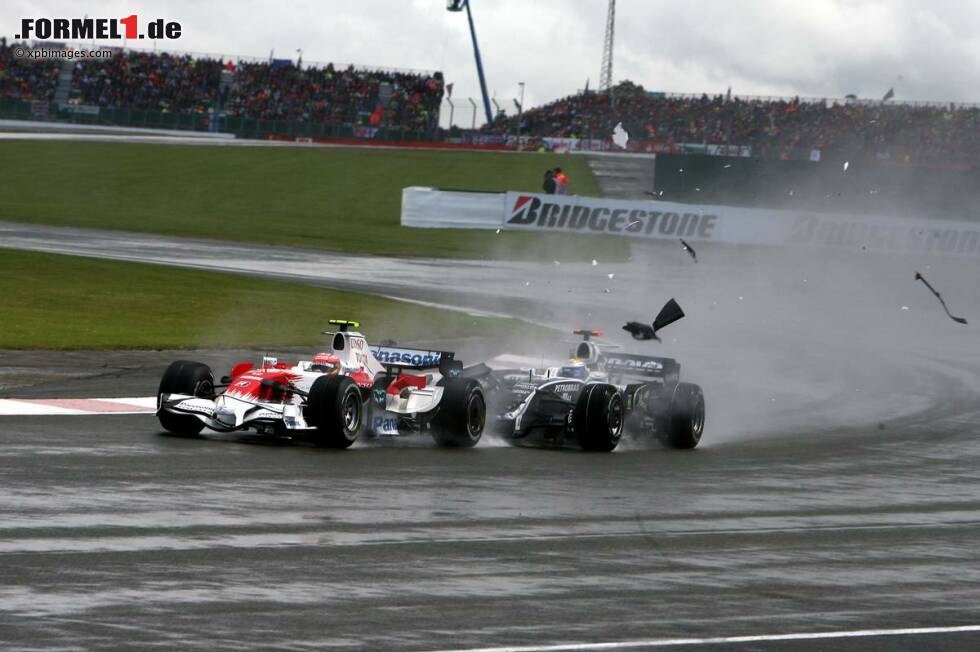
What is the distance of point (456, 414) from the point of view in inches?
529

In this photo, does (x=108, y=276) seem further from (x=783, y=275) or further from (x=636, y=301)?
(x=783, y=275)

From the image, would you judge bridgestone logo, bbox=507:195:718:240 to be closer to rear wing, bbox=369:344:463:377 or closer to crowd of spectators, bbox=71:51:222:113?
rear wing, bbox=369:344:463:377

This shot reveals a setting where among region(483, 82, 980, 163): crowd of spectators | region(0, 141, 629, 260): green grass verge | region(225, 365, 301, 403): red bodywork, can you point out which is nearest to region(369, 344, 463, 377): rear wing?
region(225, 365, 301, 403): red bodywork

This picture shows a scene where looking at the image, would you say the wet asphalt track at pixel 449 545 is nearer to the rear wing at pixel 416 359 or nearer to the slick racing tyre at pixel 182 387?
the slick racing tyre at pixel 182 387

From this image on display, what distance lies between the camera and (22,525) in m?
8.85

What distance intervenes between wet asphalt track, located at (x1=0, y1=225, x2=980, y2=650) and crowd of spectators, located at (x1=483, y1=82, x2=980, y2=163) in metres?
40.0

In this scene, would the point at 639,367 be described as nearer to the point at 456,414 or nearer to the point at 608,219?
the point at 456,414

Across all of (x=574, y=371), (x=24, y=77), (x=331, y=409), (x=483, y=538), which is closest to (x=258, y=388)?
(x=331, y=409)

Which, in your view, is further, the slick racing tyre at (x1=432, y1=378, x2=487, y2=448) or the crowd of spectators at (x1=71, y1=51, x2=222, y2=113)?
the crowd of spectators at (x1=71, y1=51, x2=222, y2=113)

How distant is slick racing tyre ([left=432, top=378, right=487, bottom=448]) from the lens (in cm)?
1344

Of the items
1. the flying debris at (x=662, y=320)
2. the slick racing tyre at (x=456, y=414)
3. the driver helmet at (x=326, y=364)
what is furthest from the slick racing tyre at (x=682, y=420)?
the driver helmet at (x=326, y=364)

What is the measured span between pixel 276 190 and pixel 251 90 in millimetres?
32881

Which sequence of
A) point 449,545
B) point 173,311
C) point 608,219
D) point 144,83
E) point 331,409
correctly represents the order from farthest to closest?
point 144,83 → point 608,219 → point 173,311 → point 331,409 → point 449,545

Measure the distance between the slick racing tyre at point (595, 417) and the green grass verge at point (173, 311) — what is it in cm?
794
